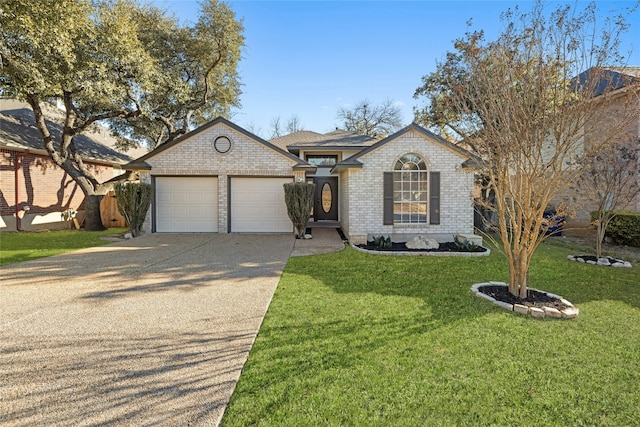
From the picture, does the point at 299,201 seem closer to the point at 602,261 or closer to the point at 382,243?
the point at 382,243

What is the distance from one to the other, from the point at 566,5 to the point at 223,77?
1714cm

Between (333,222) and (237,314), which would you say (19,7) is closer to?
(237,314)

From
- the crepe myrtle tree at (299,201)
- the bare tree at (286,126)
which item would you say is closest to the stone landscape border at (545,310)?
the crepe myrtle tree at (299,201)

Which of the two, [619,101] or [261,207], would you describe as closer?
[619,101]

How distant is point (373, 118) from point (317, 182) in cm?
1879

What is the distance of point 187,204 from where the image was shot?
42.5ft

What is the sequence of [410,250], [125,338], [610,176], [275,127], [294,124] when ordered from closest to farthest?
1. [125,338]
2. [610,176]
3. [410,250]
4. [294,124]
5. [275,127]

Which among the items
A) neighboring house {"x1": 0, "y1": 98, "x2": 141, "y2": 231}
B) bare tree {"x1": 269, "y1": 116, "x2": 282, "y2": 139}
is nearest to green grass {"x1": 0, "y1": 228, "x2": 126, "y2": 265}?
neighboring house {"x1": 0, "y1": 98, "x2": 141, "y2": 231}

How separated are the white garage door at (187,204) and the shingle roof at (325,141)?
17.5 ft

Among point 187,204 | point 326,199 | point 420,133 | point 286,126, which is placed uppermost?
point 286,126

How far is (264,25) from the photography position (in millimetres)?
13961

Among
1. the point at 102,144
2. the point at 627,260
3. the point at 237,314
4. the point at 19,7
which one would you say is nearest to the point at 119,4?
the point at 19,7

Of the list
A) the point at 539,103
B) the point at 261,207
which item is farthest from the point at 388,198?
the point at 539,103

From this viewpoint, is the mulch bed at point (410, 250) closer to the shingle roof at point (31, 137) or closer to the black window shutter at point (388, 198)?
the black window shutter at point (388, 198)
